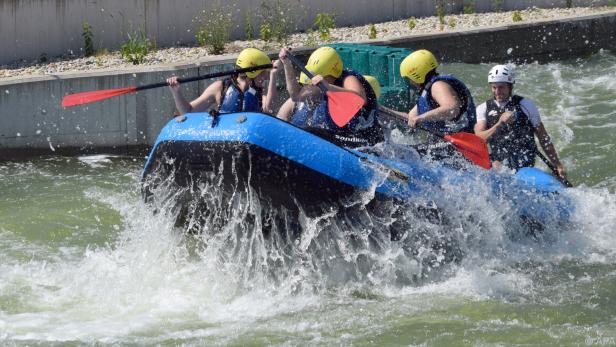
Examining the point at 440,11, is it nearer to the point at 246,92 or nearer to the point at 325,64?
the point at 246,92

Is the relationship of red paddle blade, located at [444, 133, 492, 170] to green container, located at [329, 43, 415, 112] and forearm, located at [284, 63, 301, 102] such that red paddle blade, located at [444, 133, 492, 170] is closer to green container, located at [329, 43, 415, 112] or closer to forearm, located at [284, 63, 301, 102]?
forearm, located at [284, 63, 301, 102]

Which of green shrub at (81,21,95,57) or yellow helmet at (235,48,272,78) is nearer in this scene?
yellow helmet at (235,48,272,78)

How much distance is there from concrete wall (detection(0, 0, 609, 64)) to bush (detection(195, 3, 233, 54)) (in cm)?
20

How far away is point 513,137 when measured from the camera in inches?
347

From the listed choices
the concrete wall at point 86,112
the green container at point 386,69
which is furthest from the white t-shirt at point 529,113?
the concrete wall at point 86,112

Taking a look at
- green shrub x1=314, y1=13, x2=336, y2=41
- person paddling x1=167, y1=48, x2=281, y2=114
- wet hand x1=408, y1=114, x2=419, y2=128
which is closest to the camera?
wet hand x1=408, y1=114, x2=419, y2=128

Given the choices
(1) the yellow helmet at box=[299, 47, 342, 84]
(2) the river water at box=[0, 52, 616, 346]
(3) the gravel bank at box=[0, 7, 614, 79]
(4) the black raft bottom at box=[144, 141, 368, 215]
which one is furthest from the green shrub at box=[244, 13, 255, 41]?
(4) the black raft bottom at box=[144, 141, 368, 215]

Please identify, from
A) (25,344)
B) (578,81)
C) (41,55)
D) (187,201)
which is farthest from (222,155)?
(578,81)

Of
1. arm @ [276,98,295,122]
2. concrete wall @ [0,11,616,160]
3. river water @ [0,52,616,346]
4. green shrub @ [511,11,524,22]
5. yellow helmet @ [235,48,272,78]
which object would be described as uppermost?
yellow helmet @ [235,48,272,78]

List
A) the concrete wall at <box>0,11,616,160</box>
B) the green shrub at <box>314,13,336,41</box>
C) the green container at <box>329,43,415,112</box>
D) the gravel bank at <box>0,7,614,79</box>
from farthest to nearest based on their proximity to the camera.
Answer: the green shrub at <box>314,13,336,41</box>, the gravel bank at <box>0,7,614,79</box>, the green container at <box>329,43,415,112</box>, the concrete wall at <box>0,11,616,160</box>

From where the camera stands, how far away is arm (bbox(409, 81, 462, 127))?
8.05 m

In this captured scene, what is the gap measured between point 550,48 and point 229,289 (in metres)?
9.09

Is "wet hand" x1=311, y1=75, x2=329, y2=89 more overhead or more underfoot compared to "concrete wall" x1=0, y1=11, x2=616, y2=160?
more overhead

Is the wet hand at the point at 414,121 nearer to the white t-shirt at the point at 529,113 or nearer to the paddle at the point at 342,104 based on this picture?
the paddle at the point at 342,104
